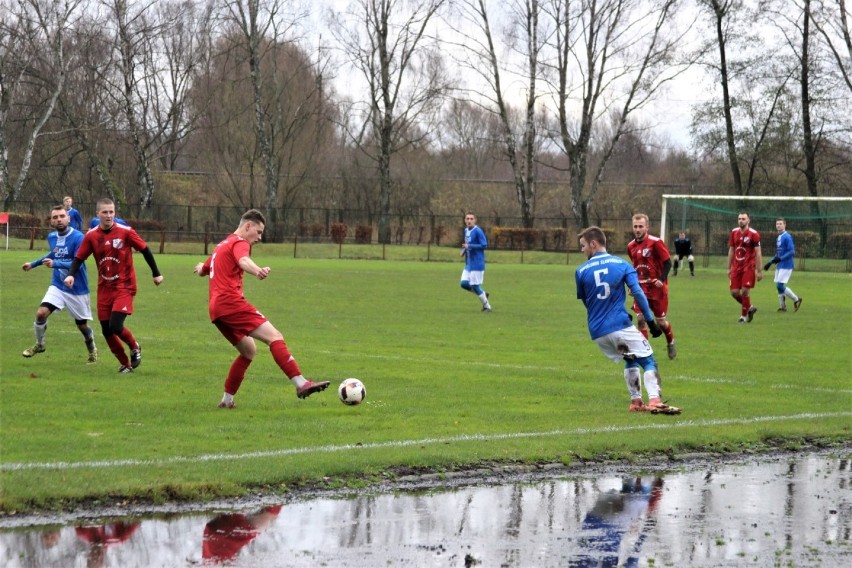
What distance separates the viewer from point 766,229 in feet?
146

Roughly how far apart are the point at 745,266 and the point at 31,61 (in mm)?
42863

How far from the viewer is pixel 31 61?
5409 cm

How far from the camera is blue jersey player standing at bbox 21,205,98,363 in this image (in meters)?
13.5

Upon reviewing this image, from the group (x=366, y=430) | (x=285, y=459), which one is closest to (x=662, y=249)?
(x=366, y=430)

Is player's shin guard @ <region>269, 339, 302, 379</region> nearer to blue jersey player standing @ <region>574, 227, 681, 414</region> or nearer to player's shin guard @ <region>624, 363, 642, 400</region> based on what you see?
blue jersey player standing @ <region>574, 227, 681, 414</region>

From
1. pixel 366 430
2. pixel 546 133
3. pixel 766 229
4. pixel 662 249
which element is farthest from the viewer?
pixel 546 133

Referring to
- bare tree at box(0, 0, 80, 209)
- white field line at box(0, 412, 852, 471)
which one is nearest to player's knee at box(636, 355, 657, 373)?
white field line at box(0, 412, 852, 471)

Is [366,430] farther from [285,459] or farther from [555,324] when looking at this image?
[555,324]

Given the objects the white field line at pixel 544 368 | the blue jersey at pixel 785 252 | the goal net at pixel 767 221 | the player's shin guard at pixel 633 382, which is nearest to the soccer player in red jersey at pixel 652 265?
the white field line at pixel 544 368

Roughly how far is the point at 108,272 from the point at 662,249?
7.25 m

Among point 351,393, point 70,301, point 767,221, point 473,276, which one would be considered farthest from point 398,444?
point 767,221

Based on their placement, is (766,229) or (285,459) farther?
(766,229)

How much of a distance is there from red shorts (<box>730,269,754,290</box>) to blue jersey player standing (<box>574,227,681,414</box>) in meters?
11.5

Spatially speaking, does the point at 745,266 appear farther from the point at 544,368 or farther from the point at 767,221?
the point at 767,221
